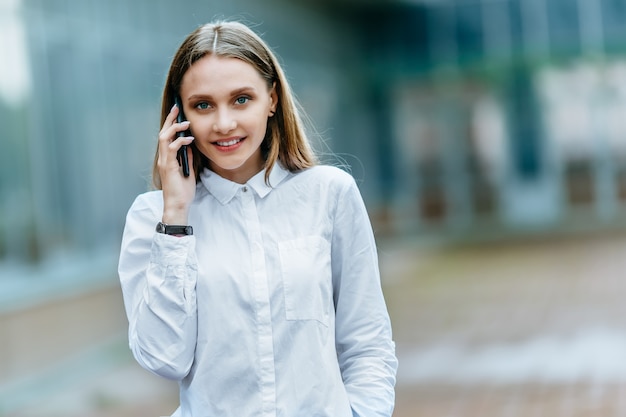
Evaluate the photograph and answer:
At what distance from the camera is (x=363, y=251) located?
6.55 feet

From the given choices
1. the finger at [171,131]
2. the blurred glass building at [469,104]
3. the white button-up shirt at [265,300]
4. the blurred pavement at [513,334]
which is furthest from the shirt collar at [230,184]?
the blurred glass building at [469,104]

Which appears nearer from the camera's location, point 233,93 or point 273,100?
point 233,93

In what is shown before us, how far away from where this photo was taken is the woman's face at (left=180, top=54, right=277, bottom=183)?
6.19ft

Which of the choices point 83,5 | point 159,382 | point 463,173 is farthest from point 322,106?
point 159,382

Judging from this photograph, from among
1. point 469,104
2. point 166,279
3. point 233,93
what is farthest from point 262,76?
point 469,104

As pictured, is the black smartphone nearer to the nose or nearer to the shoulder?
the nose

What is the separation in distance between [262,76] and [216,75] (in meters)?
0.11

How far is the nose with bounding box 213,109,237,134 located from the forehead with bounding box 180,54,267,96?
4cm

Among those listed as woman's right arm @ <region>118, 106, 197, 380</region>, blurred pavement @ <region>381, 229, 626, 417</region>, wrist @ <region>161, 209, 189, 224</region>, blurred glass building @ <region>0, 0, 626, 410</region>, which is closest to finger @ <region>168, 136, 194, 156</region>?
woman's right arm @ <region>118, 106, 197, 380</region>

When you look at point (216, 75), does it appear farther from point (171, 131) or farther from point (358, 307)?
point (358, 307)

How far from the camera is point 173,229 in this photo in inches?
74.1

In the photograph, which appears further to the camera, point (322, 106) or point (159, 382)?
point (322, 106)

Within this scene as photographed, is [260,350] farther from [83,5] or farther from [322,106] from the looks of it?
[322,106]

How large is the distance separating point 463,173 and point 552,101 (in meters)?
2.36
